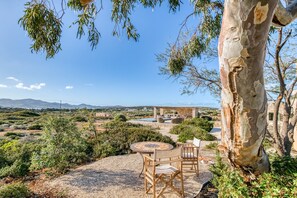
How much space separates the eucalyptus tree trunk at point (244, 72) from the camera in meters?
1.38

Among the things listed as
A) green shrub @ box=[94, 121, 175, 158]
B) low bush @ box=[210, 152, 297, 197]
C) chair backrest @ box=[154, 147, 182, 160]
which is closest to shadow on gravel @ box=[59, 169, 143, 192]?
chair backrest @ box=[154, 147, 182, 160]

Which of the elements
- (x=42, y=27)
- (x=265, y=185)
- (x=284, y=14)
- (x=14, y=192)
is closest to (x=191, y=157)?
(x=265, y=185)

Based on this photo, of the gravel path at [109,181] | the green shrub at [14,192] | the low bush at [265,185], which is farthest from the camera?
the gravel path at [109,181]

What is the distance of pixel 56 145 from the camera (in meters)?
5.35

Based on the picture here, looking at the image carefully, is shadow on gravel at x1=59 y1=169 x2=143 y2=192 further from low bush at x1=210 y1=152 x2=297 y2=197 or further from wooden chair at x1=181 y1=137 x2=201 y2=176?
low bush at x1=210 y1=152 x2=297 y2=197

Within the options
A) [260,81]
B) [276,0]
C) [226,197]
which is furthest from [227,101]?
[226,197]

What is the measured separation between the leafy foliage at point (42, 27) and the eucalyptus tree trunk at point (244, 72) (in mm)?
2950

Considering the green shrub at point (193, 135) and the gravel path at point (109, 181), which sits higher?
the green shrub at point (193, 135)

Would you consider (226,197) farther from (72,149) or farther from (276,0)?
(72,149)

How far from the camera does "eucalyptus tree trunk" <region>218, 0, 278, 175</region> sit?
1382 millimetres

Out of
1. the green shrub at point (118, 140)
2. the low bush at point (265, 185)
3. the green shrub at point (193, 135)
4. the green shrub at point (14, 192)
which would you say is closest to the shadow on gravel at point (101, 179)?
the green shrub at point (14, 192)

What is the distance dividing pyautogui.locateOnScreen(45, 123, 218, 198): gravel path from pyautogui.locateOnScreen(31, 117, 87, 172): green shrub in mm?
466

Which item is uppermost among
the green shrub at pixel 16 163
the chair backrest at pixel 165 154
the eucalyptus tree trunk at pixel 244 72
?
the eucalyptus tree trunk at pixel 244 72

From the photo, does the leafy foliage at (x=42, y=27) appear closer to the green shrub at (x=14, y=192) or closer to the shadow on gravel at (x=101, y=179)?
the green shrub at (x=14, y=192)
